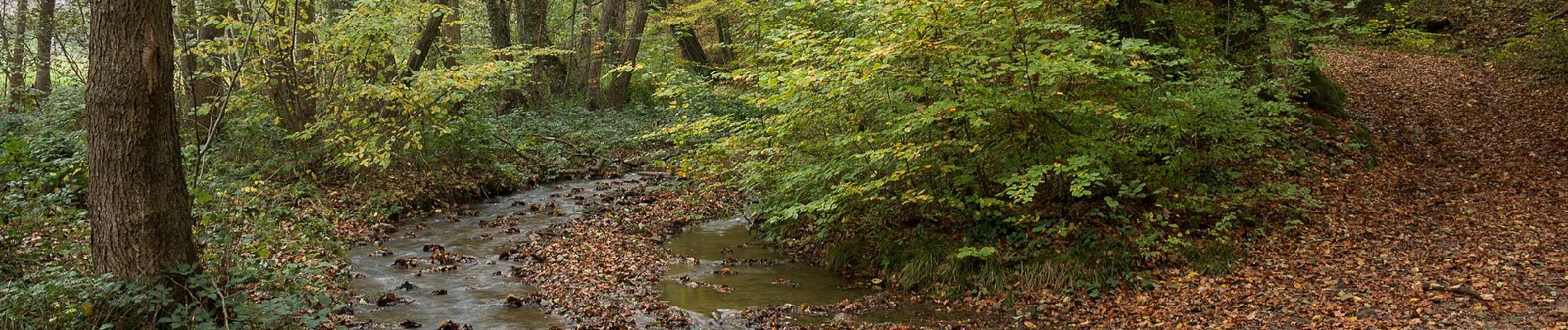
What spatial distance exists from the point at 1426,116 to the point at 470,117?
13.5 metres

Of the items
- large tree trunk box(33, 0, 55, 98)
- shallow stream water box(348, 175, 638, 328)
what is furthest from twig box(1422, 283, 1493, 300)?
large tree trunk box(33, 0, 55, 98)

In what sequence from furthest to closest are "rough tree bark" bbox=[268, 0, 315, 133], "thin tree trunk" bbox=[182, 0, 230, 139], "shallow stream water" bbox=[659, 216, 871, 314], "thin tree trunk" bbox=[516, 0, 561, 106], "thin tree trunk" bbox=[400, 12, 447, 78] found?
"thin tree trunk" bbox=[516, 0, 561, 106] < "thin tree trunk" bbox=[400, 12, 447, 78] < "rough tree bark" bbox=[268, 0, 315, 133] < "thin tree trunk" bbox=[182, 0, 230, 139] < "shallow stream water" bbox=[659, 216, 871, 314]

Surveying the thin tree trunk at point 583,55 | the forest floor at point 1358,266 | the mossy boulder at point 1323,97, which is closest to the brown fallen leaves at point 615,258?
the forest floor at point 1358,266

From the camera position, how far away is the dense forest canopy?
518 centimetres

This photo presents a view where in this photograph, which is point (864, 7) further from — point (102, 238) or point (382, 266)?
point (102, 238)

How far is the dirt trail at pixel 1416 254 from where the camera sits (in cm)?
671

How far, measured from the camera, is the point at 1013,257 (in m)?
8.48

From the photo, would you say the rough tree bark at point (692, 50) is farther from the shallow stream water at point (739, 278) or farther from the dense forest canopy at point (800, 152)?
the shallow stream water at point (739, 278)

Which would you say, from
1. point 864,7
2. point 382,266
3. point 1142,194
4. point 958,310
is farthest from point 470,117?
point 1142,194

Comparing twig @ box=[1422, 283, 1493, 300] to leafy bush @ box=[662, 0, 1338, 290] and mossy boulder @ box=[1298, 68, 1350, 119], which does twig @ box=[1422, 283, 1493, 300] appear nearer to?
leafy bush @ box=[662, 0, 1338, 290]

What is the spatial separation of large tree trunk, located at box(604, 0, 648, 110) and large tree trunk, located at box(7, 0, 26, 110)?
10.0m

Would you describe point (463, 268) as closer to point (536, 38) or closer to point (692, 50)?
point (536, 38)

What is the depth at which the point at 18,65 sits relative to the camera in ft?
37.7

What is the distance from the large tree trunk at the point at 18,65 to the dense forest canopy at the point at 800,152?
97 mm
